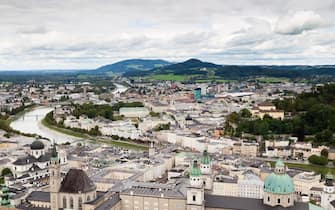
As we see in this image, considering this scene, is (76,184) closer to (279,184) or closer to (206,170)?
(206,170)

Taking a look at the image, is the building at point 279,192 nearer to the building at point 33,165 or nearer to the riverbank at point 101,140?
the building at point 33,165

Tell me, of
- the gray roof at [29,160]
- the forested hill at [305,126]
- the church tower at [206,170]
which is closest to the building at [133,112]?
the forested hill at [305,126]

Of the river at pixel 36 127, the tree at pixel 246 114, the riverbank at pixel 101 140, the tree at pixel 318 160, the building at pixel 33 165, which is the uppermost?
the tree at pixel 246 114

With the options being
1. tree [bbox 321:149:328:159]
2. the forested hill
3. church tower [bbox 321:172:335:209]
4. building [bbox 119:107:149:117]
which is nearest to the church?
church tower [bbox 321:172:335:209]

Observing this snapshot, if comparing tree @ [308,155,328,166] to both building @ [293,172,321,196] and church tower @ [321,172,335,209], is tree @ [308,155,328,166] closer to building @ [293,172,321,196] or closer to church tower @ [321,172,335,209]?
building @ [293,172,321,196]

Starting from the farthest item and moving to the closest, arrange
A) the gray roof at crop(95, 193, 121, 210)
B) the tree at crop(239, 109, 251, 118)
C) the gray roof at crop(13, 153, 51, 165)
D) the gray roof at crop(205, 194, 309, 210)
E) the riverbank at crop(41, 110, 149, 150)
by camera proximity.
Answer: the tree at crop(239, 109, 251, 118)
the riverbank at crop(41, 110, 149, 150)
the gray roof at crop(13, 153, 51, 165)
the gray roof at crop(95, 193, 121, 210)
the gray roof at crop(205, 194, 309, 210)

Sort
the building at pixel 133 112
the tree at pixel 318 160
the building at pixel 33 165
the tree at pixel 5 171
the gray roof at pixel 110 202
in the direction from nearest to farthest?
the gray roof at pixel 110 202 → the building at pixel 33 165 → the tree at pixel 5 171 → the tree at pixel 318 160 → the building at pixel 133 112

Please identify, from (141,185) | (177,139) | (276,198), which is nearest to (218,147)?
(177,139)

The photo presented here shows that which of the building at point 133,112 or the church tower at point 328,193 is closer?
the church tower at point 328,193
